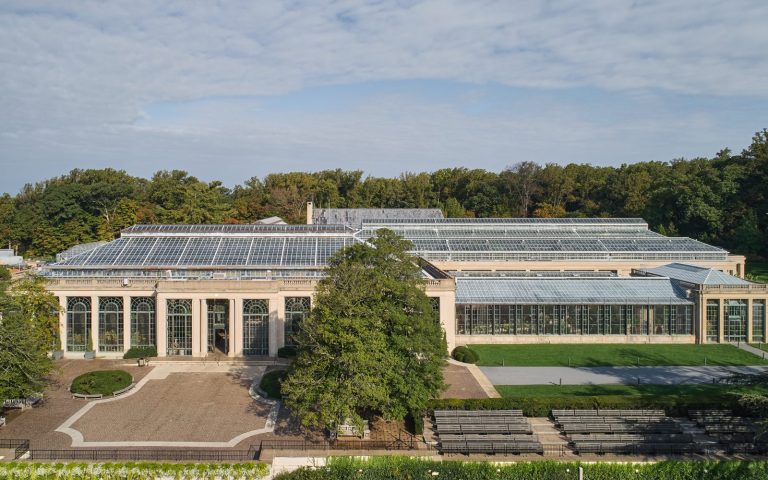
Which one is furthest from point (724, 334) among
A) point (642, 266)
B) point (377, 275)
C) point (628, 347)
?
point (377, 275)

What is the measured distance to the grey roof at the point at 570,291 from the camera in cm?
5346

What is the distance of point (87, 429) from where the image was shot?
32219 mm

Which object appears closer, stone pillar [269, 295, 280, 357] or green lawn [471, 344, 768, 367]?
green lawn [471, 344, 768, 367]

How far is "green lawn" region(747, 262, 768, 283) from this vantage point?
77.8 metres

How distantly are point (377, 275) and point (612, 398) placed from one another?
50.4ft

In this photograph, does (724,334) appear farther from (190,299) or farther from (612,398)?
(190,299)

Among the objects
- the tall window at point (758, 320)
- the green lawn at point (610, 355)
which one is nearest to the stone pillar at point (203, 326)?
the green lawn at point (610, 355)

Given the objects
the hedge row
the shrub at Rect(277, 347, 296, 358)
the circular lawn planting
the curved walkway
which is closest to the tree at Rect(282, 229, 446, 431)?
the hedge row

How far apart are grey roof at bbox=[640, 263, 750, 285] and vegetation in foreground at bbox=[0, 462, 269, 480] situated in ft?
147

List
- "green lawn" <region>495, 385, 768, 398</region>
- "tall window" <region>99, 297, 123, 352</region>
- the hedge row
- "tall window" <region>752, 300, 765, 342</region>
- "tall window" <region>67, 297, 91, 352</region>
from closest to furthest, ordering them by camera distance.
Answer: the hedge row, "green lawn" <region>495, 385, 768, 398</region>, "tall window" <region>67, 297, 91, 352</region>, "tall window" <region>99, 297, 123, 352</region>, "tall window" <region>752, 300, 765, 342</region>

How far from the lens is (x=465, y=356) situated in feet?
150

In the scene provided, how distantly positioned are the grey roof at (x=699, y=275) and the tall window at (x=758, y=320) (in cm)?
212

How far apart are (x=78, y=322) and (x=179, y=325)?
854 centimetres

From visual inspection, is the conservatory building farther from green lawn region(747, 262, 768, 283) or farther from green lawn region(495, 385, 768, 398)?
green lawn region(747, 262, 768, 283)
